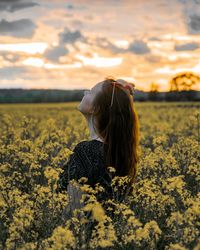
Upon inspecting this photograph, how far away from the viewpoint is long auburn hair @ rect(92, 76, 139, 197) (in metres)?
5.13

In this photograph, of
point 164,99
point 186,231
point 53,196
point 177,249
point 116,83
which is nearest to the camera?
point 177,249

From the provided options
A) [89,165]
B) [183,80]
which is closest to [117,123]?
[89,165]

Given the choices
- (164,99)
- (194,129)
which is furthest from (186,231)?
(164,99)

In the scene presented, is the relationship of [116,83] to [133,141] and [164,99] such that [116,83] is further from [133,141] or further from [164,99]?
[164,99]

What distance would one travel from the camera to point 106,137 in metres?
5.17

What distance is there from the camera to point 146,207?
17.3 feet

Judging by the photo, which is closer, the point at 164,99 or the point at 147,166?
the point at 147,166

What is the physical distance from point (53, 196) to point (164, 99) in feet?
199

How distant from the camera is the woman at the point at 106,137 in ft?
16.9

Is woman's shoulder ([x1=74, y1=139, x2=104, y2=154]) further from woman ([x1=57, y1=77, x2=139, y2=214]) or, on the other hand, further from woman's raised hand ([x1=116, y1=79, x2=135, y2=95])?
woman's raised hand ([x1=116, y1=79, x2=135, y2=95])

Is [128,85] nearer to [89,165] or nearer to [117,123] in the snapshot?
[117,123]

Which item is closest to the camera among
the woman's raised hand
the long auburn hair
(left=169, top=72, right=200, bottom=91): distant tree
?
the long auburn hair

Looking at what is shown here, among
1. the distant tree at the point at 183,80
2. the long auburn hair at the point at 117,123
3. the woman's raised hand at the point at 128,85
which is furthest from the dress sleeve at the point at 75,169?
the distant tree at the point at 183,80

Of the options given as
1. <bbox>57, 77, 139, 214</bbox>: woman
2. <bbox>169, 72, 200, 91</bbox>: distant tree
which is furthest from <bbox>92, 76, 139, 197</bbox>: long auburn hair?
<bbox>169, 72, 200, 91</bbox>: distant tree
